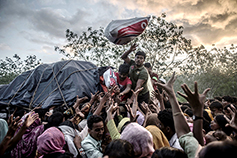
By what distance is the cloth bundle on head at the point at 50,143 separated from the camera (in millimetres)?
1853

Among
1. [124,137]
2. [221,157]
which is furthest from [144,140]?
[221,157]

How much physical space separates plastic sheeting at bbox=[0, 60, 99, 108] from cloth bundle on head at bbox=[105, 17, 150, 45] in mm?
1550

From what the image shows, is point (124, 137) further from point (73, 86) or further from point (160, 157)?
point (73, 86)

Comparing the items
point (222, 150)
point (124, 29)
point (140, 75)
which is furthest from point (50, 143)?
point (124, 29)

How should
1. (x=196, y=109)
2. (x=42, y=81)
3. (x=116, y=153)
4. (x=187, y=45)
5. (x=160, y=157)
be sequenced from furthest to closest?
(x=187, y=45) < (x=42, y=81) < (x=196, y=109) < (x=116, y=153) < (x=160, y=157)

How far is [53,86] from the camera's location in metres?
5.44

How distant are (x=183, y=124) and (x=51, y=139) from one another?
149 cm

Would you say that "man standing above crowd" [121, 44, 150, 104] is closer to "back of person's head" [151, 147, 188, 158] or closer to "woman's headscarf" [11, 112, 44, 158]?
"woman's headscarf" [11, 112, 44, 158]

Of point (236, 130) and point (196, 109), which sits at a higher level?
point (196, 109)

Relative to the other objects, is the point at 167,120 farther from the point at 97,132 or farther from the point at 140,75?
the point at 140,75

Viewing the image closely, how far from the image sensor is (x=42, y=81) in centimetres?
580

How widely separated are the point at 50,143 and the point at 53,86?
12.7 feet

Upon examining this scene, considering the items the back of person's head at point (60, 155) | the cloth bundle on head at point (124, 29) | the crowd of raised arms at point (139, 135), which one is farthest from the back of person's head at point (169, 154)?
the cloth bundle on head at point (124, 29)

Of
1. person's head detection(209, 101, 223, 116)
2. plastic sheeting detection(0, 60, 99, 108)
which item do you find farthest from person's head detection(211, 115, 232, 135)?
plastic sheeting detection(0, 60, 99, 108)
